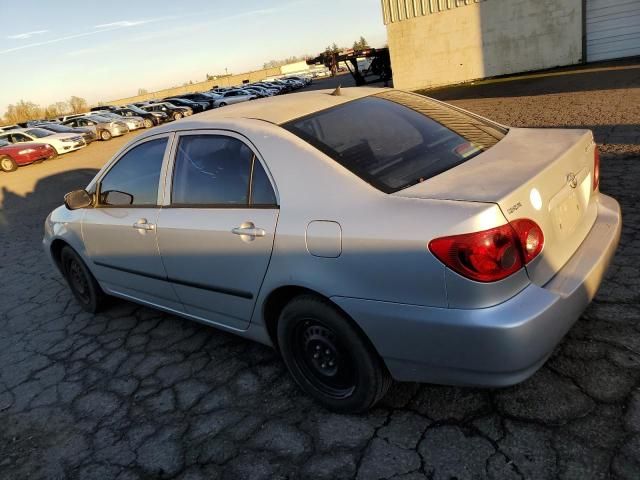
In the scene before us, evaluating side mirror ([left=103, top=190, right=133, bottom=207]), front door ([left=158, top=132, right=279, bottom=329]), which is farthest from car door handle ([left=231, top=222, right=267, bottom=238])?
side mirror ([left=103, top=190, right=133, bottom=207])

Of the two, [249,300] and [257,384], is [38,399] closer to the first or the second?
[257,384]

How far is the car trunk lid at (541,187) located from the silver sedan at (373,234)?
0.4 inches

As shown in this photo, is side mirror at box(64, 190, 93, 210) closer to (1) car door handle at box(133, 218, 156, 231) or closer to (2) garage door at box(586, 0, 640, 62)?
(1) car door handle at box(133, 218, 156, 231)

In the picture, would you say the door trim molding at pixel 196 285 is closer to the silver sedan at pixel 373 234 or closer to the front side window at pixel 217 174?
the silver sedan at pixel 373 234

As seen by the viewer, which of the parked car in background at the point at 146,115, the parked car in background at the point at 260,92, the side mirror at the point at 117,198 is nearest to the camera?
the side mirror at the point at 117,198

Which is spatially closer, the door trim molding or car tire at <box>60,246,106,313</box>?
the door trim molding

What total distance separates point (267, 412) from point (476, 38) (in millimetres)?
17628

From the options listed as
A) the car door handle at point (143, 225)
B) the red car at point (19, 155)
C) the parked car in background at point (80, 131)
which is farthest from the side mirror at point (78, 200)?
the parked car in background at point (80, 131)

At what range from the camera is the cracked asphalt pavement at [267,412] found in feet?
6.88

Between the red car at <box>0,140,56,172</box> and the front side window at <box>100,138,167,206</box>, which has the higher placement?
the front side window at <box>100,138,167,206</box>

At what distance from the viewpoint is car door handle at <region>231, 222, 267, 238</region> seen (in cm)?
245

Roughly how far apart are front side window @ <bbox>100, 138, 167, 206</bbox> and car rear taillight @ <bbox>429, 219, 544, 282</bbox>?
2.08 m

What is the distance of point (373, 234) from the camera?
6.60 feet

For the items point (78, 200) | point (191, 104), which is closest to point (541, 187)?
point (78, 200)
